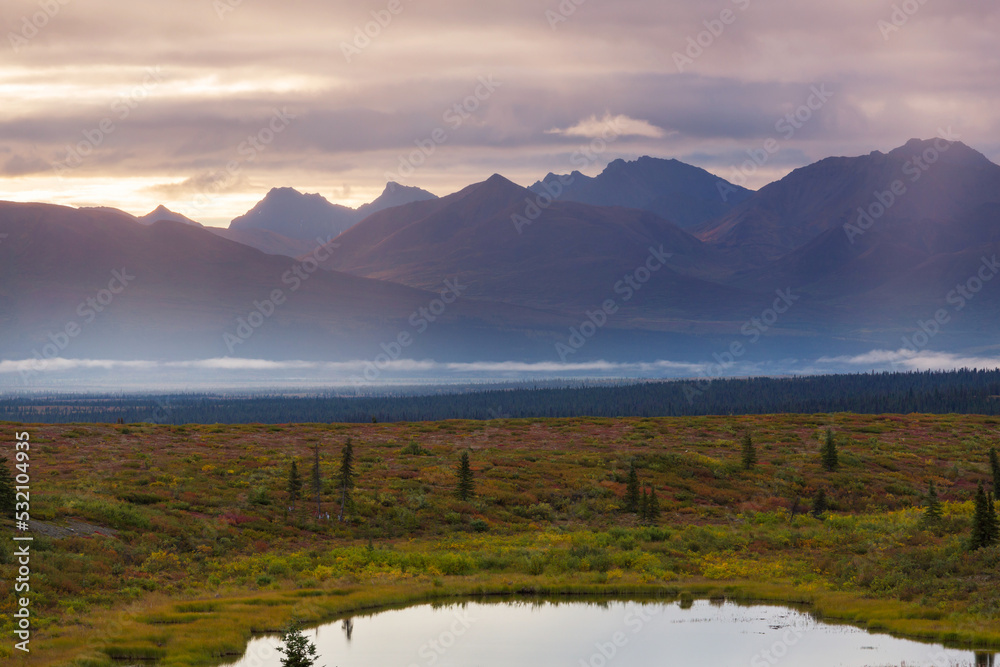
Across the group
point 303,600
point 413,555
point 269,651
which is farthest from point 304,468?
point 269,651

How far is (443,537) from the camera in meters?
55.0

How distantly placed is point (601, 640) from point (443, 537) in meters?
20.7

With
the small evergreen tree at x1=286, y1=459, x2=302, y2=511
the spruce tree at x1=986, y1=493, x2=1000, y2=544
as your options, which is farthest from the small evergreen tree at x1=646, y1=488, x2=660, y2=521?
the small evergreen tree at x1=286, y1=459, x2=302, y2=511

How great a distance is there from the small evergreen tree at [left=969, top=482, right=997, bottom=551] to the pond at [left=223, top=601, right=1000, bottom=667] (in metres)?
8.77

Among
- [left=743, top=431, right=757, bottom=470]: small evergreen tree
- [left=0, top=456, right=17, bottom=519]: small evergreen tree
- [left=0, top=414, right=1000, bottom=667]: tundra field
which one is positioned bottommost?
[left=0, top=414, right=1000, bottom=667]: tundra field

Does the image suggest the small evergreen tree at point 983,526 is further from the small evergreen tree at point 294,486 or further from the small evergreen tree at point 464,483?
the small evergreen tree at point 294,486

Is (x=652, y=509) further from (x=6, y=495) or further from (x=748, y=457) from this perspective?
(x=6, y=495)

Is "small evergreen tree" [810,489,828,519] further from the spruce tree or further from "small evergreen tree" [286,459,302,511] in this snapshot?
"small evergreen tree" [286,459,302,511]

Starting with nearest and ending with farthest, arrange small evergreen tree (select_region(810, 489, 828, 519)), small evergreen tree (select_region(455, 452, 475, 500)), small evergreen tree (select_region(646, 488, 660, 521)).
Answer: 1. small evergreen tree (select_region(646, 488, 660, 521))
2. small evergreen tree (select_region(455, 452, 475, 500))
3. small evergreen tree (select_region(810, 489, 828, 519))

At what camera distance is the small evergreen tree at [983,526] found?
41656 mm

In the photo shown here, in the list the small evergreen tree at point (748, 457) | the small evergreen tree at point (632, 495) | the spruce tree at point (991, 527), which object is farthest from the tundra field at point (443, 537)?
the spruce tree at point (991, 527)

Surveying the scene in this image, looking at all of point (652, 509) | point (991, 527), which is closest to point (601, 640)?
point (991, 527)

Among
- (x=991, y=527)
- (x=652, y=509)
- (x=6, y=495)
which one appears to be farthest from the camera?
(x=652, y=509)

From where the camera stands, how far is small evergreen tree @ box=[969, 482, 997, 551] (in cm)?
4166
